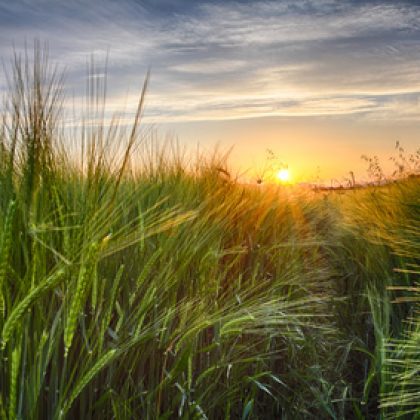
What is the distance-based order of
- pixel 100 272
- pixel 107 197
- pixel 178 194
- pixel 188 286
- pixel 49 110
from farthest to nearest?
pixel 178 194, pixel 188 286, pixel 100 272, pixel 107 197, pixel 49 110

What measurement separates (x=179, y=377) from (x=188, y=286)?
36 centimetres

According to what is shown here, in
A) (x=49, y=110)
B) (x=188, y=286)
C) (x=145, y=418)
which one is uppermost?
(x=49, y=110)

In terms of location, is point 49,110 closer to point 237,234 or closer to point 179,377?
point 179,377

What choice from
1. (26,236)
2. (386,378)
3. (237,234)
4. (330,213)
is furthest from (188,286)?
(330,213)

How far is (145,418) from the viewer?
1.40 m

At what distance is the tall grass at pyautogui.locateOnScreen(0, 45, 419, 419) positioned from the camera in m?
1.11

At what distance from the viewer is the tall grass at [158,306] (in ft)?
3.64

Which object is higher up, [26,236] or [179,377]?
[26,236]

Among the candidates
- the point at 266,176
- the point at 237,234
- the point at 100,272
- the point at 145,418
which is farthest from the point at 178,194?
the point at 266,176

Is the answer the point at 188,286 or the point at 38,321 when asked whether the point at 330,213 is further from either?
the point at 38,321

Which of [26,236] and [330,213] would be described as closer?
[26,236]

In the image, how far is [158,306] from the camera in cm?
167

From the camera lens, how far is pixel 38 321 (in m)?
1.17

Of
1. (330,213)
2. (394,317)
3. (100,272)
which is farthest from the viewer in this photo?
(330,213)
